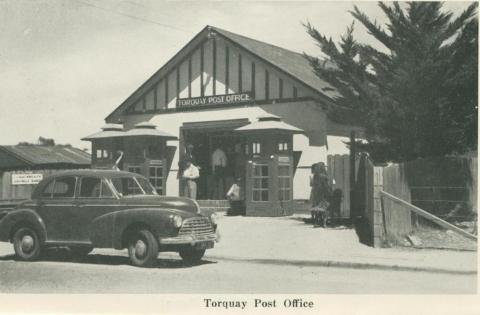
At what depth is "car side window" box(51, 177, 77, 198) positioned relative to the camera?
39.4 feet

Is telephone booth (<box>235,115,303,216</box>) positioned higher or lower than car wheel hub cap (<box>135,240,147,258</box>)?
higher

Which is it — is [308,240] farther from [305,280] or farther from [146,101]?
[146,101]

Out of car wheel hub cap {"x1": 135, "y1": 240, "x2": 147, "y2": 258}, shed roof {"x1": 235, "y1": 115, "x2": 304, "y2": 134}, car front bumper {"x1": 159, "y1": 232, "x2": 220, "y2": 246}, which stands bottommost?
car wheel hub cap {"x1": 135, "y1": 240, "x2": 147, "y2": 258}

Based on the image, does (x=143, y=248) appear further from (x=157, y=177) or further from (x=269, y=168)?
(x=157, y=177)

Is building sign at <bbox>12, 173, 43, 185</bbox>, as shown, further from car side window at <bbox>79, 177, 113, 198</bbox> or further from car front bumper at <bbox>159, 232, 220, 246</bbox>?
car front bumper at <bbox>159, 232, 220, 246</bbox>

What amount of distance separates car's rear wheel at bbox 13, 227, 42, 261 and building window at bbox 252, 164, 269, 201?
312 inches

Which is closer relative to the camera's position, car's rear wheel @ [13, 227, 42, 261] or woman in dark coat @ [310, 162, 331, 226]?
car's rear wheel @ [13, 227, 42, 261]

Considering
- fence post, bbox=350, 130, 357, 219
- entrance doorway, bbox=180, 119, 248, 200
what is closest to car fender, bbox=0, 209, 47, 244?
fence post, bbox=350, 130, 357, 219

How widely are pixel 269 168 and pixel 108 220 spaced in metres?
7.95

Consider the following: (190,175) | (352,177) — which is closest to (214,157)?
(190,175)

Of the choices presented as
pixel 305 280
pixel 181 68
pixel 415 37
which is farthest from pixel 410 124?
pixel 181 68

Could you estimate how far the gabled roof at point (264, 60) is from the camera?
1981 centimetres

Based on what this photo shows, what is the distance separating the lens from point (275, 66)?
19.9 metres

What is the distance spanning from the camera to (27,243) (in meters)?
12.3
